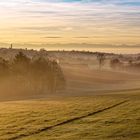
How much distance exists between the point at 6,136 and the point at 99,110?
54.6 feet

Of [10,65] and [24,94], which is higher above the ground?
[10,65]

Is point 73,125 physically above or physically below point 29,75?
below

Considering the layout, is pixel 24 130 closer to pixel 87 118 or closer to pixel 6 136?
pixel 6 136

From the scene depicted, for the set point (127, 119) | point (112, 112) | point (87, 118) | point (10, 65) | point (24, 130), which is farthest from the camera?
point (10, 65)

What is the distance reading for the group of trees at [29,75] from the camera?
103 meters

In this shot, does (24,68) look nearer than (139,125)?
No

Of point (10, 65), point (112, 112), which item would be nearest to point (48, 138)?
point (112, 112)

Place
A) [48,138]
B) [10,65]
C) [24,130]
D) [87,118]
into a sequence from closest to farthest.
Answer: [48,138], [24,130], [87,118], [10,65]

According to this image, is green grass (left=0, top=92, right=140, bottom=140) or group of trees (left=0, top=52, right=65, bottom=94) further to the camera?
group of trees (left=0, top=52, right=65, bottom=94)

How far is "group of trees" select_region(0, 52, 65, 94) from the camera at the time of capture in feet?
336

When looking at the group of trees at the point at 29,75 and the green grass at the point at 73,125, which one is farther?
the group of trees at the point at 29,75

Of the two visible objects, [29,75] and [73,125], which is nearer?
[73,125]

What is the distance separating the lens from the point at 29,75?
110m

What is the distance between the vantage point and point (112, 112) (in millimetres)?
45906
